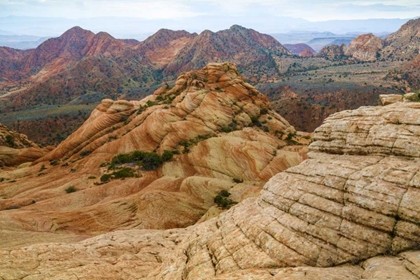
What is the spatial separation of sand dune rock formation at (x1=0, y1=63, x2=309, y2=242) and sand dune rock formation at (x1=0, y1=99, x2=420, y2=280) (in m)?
14.4

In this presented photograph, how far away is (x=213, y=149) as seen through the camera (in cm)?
5906

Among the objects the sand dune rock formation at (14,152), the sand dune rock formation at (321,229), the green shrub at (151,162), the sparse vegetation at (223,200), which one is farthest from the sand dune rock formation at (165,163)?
the sand dune rock formation at (321,229)

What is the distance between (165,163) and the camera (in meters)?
57.4

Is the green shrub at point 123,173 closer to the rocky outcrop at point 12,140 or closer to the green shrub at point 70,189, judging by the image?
the green shrub at point 70,189

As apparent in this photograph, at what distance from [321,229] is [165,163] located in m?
42.2

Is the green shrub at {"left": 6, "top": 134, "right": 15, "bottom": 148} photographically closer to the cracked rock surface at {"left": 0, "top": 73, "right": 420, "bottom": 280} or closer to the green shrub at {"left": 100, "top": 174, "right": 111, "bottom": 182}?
the green shrub at {"left": 100, "top": 174, "right": 111, "bottom": 182}

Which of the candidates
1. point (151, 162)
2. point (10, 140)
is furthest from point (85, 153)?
point (10, 140)

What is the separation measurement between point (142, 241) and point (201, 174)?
25.4 meters

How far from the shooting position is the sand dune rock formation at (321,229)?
15.9 meters

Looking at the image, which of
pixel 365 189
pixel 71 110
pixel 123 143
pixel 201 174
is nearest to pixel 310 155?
pixel 365 189

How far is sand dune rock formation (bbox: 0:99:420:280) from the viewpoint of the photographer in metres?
15.9

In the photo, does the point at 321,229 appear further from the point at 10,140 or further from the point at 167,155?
the point at 10,140

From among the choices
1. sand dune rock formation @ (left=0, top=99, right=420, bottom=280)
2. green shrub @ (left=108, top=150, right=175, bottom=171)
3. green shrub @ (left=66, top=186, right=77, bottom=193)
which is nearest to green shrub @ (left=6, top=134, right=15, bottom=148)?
green shrub @ (left=108, top=150, right=175, bottom=171)

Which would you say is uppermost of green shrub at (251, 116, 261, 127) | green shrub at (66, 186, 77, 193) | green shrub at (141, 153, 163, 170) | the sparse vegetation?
green shrub at (251, 116, 261, 127)
